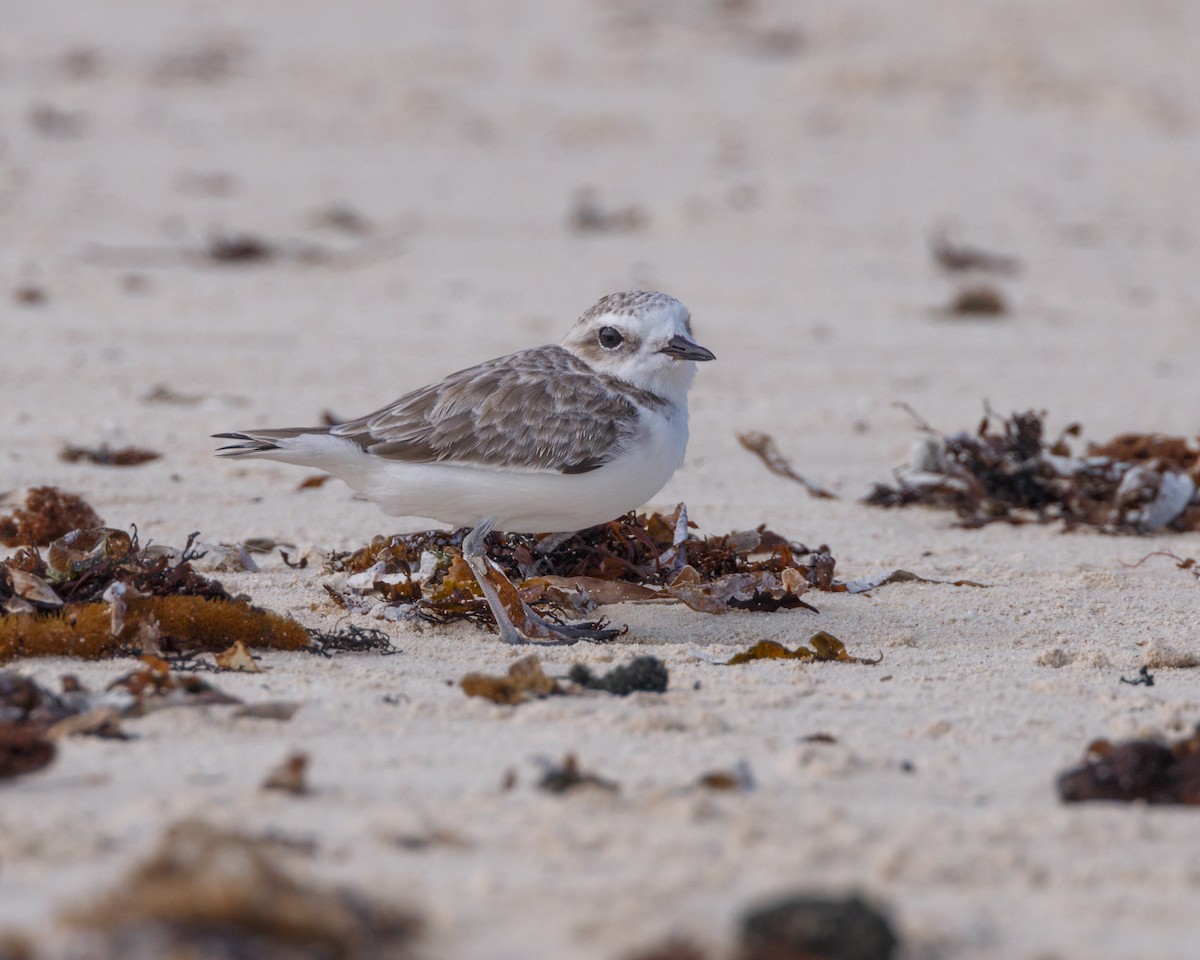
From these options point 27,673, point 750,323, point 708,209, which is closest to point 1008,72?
point 708,209

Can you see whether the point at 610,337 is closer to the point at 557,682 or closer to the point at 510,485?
the point at 510,485

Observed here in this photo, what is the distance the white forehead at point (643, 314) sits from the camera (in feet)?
17.2

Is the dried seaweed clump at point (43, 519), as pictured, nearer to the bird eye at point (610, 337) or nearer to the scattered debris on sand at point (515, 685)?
the bird eye at point (610, 337)

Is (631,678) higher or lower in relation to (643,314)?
lower

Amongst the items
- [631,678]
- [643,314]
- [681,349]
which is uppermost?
[643,314]

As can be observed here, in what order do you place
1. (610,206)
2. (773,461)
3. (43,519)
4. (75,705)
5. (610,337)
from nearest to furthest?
(75,705), (610,337), (43,519), (773,461), (610,206)

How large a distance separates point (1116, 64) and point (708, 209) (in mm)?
7563

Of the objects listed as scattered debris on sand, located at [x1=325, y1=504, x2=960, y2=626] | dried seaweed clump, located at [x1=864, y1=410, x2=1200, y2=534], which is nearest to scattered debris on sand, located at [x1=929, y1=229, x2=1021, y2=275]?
dried seaweed clump, located at [x1=864, y1=410, x2=1200, y2=534]

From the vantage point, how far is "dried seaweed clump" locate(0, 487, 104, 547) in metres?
5.61

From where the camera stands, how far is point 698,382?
29.4ft

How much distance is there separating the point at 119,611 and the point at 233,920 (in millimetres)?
2108

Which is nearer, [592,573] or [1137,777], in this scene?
[1137,777]

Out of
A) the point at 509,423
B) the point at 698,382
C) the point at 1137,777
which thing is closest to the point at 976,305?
the point at 698,382

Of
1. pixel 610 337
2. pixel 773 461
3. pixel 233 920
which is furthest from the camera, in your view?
pixel 773 461
